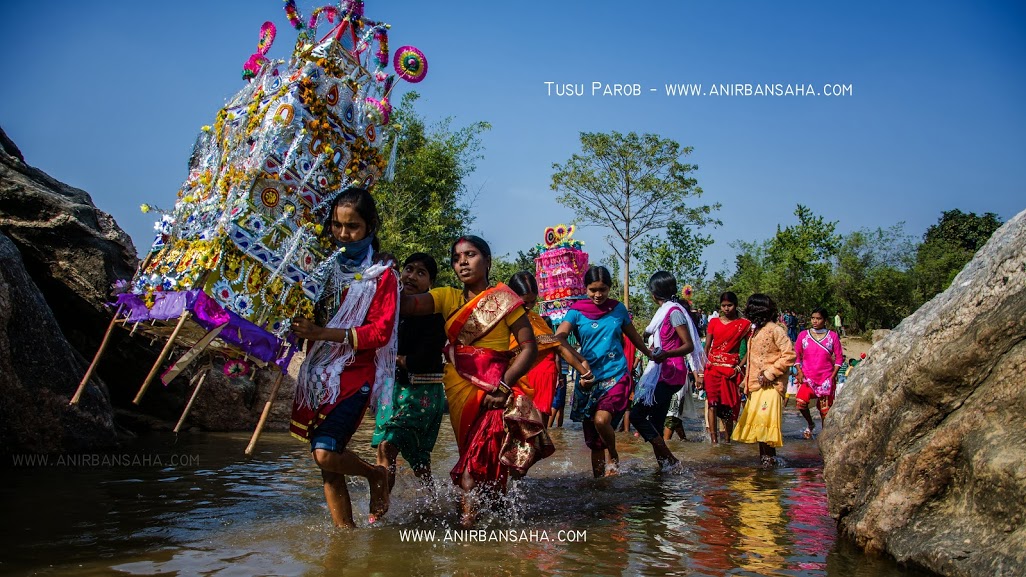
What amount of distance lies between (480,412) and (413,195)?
57.2ft

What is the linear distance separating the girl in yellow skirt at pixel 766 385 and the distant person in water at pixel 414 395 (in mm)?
3363

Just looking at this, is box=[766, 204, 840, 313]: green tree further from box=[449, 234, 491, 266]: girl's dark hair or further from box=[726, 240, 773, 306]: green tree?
box=[449, 234, 491, 266]: girl's dark hair

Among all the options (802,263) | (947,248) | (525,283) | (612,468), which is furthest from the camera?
(947,248)

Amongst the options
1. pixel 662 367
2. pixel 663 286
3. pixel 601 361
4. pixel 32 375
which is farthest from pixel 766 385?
pixel 32 375

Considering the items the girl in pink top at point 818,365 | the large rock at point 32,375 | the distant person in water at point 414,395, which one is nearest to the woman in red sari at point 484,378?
the distant person in water at point 414,395

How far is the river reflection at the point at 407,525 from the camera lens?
11.5 ft

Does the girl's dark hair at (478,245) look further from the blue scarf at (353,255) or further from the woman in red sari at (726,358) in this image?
the woman in red sari at (726,358)

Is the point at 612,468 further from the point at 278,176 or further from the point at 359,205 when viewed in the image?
the point at 278,176

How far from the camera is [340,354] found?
4023 millimetres

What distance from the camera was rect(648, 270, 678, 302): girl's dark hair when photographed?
23.6 feet

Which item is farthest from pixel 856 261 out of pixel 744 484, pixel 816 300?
pixel 744 484

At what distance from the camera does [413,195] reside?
2131cm

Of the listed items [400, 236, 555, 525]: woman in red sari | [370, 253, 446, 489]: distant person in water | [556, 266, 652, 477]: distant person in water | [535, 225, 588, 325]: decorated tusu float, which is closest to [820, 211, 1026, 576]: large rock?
[400, 236, 555, 525]: woman in red sari

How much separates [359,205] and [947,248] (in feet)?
146
